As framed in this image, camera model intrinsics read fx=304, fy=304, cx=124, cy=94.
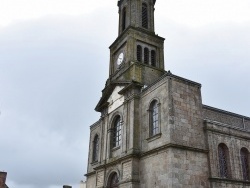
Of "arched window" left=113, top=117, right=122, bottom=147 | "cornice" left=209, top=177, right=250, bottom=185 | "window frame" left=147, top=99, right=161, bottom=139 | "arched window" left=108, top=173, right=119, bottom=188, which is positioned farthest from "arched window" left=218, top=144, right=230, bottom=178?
"arched window" left=113, top=117, right=122, bottom=147

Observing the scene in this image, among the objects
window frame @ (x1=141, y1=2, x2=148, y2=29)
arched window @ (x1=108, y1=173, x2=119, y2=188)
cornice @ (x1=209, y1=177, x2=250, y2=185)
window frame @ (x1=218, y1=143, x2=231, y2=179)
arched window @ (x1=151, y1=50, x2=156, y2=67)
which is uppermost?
window frame @ (x1=141, y1=2, x2=148, y2=29)

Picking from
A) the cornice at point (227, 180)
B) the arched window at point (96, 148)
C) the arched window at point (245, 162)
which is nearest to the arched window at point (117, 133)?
the arched window at point (96, 148)

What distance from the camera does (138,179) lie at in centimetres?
1883

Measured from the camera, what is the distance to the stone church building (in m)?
17.2

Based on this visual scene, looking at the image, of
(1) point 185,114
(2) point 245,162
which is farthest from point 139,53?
(2) point 245,162

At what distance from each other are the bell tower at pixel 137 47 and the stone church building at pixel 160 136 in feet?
0.31

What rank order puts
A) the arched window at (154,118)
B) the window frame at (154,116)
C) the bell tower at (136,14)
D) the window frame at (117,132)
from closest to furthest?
1. the window frame at (154,116)
2. the arched window at (154,118)
3. the window frame at (117,132)
4. the bell tower at (136,14)

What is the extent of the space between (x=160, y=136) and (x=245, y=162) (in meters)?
6.58

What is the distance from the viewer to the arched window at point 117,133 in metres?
22.6

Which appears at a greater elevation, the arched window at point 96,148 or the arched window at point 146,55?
the arched window at point 146,55

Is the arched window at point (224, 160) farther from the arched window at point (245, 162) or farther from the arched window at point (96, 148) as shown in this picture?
the arched window at point (96, 148)

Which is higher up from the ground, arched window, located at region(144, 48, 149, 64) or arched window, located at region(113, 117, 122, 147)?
arched window, located at region(144, 48, 149, 64)

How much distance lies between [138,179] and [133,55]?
10470 millimetres

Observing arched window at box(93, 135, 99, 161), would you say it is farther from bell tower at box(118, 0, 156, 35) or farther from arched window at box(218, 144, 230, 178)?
arched window at box(218, 144, 230, 178)
